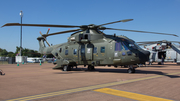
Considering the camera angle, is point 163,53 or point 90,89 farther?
point 163,53

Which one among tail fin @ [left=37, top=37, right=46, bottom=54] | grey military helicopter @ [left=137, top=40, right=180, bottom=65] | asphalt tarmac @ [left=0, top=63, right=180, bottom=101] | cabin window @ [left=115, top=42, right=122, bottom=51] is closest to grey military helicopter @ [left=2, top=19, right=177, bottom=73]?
cabin window @ [left=115, top=42, right=122, bottom=51]

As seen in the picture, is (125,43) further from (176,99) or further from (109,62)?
(176,99)

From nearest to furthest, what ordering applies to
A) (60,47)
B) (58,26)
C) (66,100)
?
(66,100)
(58,26)
(60,47)

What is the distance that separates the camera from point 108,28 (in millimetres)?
15695

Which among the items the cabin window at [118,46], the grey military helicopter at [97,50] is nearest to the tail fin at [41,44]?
the grey military helicopter at [97,50]

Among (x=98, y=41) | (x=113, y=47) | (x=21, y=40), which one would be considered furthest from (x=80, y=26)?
(x=21, y=40)

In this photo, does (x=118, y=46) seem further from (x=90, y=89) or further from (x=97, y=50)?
(x=90, y=89)

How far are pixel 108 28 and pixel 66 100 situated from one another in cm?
1146

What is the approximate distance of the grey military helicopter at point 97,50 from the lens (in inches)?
542

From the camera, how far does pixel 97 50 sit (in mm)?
15617

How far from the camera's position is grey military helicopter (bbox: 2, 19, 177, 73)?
1376 centimetres

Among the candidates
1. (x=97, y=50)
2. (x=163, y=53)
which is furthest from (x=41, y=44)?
(x=163, y=53)

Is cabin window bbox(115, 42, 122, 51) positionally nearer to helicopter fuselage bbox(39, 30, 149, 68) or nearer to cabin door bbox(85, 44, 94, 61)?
helicopter fuselage bbox(39, 30, 149, 68)

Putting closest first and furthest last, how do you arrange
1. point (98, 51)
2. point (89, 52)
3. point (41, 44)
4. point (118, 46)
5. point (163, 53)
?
1. point (118, 46)
2. point (98, 51)
3. point (89, 52)
4. point (41, 44)
5. point (163, 53)
